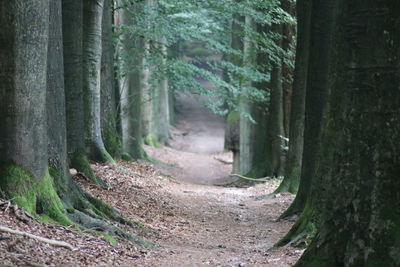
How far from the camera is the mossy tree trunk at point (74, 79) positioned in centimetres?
1029

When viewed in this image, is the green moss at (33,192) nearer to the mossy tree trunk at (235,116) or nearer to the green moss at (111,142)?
the green moss at (111,142)

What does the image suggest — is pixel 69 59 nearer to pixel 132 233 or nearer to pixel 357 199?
pixel 132 233

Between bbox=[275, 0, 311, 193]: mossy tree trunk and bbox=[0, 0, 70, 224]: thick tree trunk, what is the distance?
21.8 ft

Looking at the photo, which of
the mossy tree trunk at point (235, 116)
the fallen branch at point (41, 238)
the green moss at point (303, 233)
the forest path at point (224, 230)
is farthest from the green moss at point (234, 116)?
the fallen branch at point (41, 238)

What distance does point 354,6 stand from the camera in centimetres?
494

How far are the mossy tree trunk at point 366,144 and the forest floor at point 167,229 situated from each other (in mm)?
2383

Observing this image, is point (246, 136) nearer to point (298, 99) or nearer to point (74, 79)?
point (298, 99)

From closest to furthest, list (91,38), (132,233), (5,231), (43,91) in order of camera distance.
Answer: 1. (5,231)
2. (43,91)
3. (132,233)
4. (91,38)

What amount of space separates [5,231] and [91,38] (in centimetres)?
814

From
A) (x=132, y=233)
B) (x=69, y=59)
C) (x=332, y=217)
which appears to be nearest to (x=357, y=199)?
(x=332, y=217)

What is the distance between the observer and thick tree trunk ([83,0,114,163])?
13.1 metres

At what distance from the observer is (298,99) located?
13.4m

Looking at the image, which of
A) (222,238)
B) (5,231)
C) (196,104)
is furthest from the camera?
(196,104)

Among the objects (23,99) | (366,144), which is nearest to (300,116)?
(23,99)
